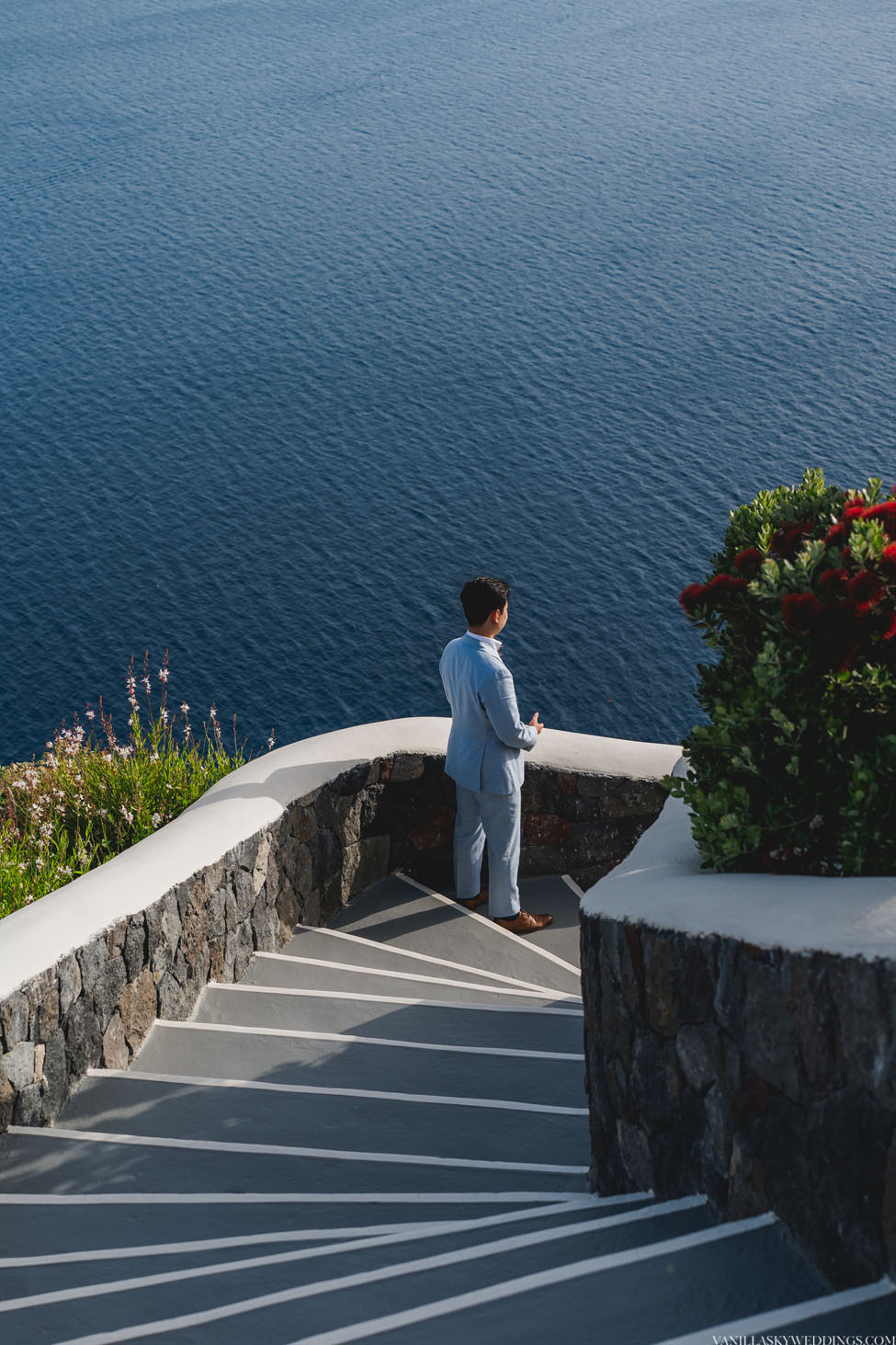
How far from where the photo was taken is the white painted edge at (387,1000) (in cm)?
468

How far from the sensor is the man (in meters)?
5.29

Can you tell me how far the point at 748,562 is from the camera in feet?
10.7

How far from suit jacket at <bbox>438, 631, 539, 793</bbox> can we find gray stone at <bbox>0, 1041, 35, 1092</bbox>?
218 centimetres

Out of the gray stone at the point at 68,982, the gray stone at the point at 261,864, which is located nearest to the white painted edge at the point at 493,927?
the gray stone at the point at 261,864

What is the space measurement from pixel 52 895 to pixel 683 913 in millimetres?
2310

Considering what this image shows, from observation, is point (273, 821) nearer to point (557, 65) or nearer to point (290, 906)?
point (290, 906)

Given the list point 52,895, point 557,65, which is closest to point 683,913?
point 52,895

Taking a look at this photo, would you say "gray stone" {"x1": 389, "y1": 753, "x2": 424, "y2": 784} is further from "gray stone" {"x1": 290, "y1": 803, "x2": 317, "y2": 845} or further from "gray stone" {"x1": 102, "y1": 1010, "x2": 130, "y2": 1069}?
"gray stone" {"x1": 102, "y1": 1010, "x2": 130, "y2": 1069}

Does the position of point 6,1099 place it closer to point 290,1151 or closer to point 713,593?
point 290,1151

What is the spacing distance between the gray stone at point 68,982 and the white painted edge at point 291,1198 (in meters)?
0.58

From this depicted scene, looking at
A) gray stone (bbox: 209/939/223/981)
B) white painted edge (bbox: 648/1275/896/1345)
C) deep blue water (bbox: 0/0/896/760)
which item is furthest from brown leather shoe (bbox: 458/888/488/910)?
deep blue water (bbox: 0/0/896/760)

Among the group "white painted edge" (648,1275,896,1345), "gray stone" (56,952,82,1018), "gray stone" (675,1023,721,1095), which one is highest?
"gray stone" (675,1023,721,1095)

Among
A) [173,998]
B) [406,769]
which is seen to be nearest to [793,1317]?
[173,998]

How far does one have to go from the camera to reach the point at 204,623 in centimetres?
2375
